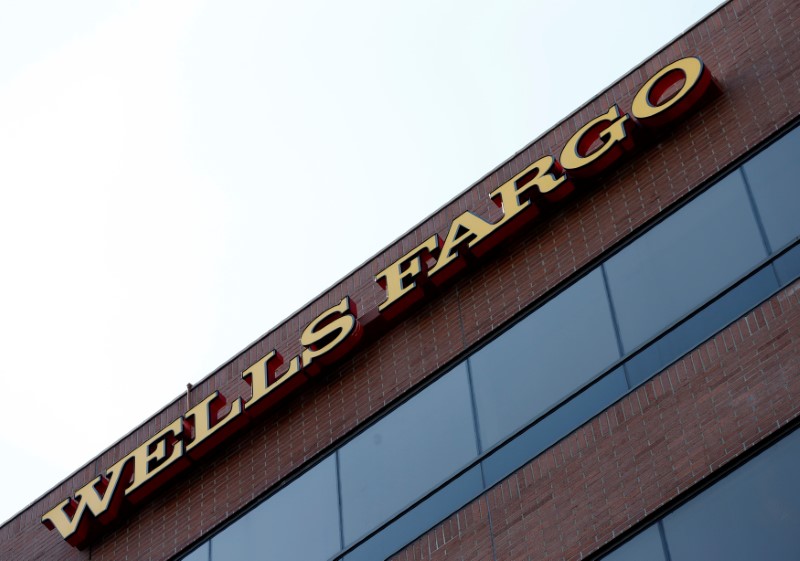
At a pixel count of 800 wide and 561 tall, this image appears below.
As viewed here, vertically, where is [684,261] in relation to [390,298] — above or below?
below

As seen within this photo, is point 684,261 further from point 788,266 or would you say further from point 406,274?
point 406,274

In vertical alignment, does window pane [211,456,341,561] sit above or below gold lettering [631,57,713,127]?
below

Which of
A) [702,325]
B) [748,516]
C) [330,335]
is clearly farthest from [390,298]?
[748,516]

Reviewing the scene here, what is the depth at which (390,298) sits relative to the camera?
24.1 metres

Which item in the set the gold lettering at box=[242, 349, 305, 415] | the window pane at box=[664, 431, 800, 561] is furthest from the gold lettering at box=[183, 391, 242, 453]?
the window pane at box=[664, 431, 800, 561]

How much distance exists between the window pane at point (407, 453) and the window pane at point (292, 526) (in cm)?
32

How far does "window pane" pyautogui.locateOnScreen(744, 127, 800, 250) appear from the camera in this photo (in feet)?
66.3

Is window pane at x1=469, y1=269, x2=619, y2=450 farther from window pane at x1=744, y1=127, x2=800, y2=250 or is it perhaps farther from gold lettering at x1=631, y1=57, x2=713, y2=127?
gold lettering at x1=631, y1=57, x2=713, y2=127

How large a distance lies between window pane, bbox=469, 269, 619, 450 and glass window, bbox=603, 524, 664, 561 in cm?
295

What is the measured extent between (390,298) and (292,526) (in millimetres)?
3954

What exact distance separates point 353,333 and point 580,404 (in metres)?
4.97

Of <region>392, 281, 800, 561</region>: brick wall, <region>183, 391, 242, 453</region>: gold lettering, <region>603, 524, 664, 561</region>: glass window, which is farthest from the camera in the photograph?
<region>183, 391, 242, 453</region>: gold lettering

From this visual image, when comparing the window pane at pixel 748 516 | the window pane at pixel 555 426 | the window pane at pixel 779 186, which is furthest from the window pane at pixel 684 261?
the window pane at pixel 748 516

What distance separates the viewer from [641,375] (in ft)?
66.0
